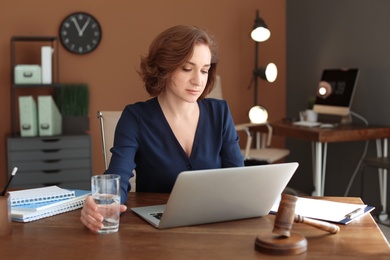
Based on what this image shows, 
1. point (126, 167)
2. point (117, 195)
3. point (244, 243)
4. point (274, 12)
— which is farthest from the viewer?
point (274, 12)

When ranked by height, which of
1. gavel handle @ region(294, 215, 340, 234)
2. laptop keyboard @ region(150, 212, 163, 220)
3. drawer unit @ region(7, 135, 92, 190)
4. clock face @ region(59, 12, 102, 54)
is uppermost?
clock face @ region(59, 12, 102, 54)

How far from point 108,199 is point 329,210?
632mm

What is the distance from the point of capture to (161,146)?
2.11 meters

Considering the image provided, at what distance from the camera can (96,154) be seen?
17.3 ft

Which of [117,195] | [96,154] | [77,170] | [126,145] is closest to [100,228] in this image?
[117,195]

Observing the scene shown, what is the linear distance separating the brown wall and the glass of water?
144 inches

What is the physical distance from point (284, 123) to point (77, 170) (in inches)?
64.3

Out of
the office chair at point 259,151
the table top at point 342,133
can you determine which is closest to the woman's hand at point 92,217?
the table top at point 342,133

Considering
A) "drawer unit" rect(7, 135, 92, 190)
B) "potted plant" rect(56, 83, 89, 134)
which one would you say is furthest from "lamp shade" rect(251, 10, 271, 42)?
"drawer unit" rect(7, 135, 92, 190)

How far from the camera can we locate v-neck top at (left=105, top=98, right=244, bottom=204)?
2096 millimetres

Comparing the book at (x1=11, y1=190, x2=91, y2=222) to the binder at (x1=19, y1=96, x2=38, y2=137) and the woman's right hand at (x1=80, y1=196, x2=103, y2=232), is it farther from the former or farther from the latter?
the binder at (x1=19, y1=96, x2=38, y2=137)

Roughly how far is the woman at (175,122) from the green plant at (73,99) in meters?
2.88

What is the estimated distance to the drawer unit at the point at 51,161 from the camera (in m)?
4.61

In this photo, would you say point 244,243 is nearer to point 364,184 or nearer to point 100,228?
point 100,228
